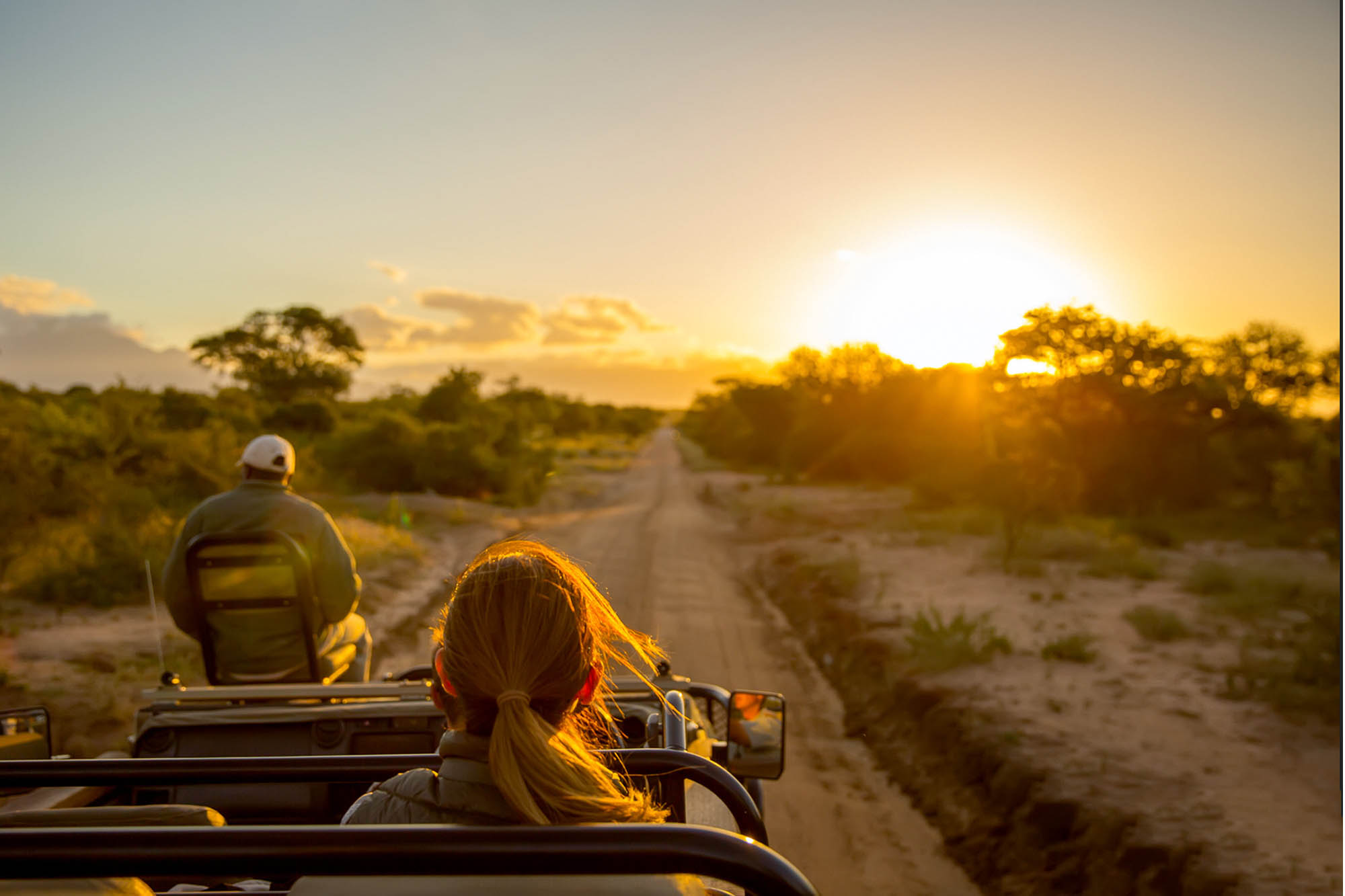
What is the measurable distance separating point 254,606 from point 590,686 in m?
3.13

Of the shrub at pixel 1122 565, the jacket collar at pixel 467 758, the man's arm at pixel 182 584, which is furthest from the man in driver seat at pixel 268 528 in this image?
the shrub at pixel 1122 565

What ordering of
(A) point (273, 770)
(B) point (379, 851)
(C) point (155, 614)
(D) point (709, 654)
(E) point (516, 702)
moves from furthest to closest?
(D) point (709, 654), (C) point (155, 614), (A) point (273, 770), (E) point (516, 702), (B) point (379, 851)

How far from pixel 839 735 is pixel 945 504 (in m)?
17.5

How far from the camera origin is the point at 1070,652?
853cm

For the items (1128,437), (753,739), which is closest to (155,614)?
(753,739)

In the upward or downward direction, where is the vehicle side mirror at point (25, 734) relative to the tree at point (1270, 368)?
downward

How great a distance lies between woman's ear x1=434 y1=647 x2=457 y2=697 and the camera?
1.52 meters

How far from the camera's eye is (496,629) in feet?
4.81

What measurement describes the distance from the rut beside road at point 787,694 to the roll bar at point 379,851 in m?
0.78

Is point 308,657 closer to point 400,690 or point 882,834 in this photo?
point 400,690

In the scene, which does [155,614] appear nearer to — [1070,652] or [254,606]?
[254,606]

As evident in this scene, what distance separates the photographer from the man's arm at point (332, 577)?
4.29 meters

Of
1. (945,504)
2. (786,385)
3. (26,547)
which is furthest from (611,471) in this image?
(26,547)

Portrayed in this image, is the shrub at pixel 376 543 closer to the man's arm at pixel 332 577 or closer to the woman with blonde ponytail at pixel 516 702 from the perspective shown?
the man's arm at pixel 332 577
